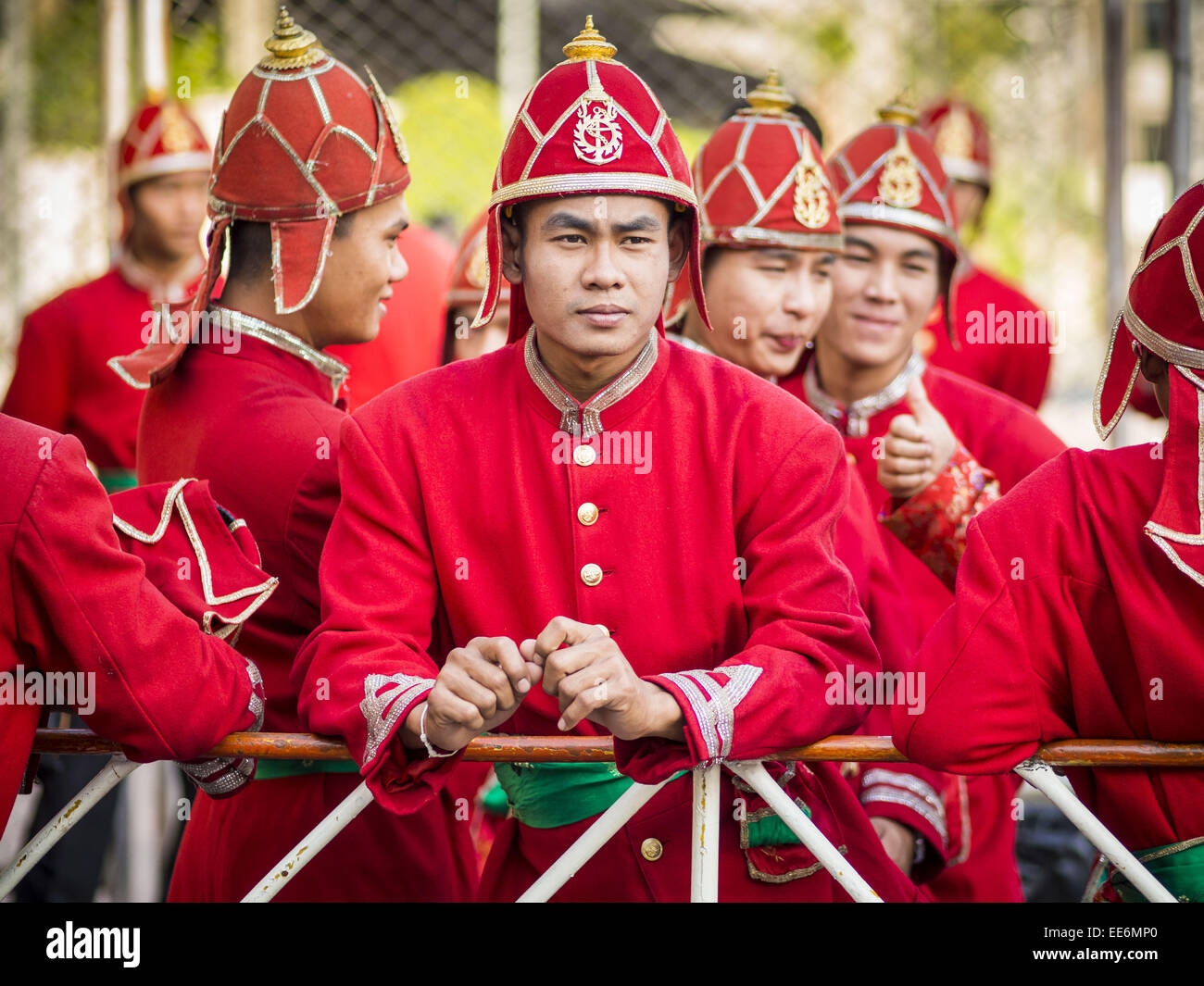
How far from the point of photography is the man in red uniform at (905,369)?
364cm

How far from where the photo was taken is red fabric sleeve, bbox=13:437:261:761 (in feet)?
7.29

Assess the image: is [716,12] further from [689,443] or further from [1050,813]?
[689,443]

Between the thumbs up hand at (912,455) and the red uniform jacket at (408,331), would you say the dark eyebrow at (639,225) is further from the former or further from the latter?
the red uniform jacket at (408,331)

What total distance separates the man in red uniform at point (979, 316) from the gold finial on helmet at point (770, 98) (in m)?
1.36

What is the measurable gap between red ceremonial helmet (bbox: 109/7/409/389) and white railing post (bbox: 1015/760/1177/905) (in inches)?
68.2

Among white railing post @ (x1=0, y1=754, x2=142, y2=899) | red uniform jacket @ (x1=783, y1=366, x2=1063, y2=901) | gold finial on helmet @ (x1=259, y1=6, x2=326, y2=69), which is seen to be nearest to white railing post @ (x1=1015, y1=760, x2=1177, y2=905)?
red uniform jacket @ (x1=783, y1=366, x2=1063, y2=901)

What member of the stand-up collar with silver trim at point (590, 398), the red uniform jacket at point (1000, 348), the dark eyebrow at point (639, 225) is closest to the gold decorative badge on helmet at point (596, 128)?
the dark eyebrow at point (639, 225)

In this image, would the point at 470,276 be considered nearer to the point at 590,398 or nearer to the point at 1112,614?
the point at 590,398

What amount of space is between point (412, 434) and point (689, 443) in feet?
1.55

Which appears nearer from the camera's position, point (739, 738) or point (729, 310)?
point (739, 738)

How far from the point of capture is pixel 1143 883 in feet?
7.16

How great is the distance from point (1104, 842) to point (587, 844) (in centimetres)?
75

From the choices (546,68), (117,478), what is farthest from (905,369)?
(546,68)

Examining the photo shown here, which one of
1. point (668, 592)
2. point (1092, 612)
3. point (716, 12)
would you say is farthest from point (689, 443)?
point (716, 12)
